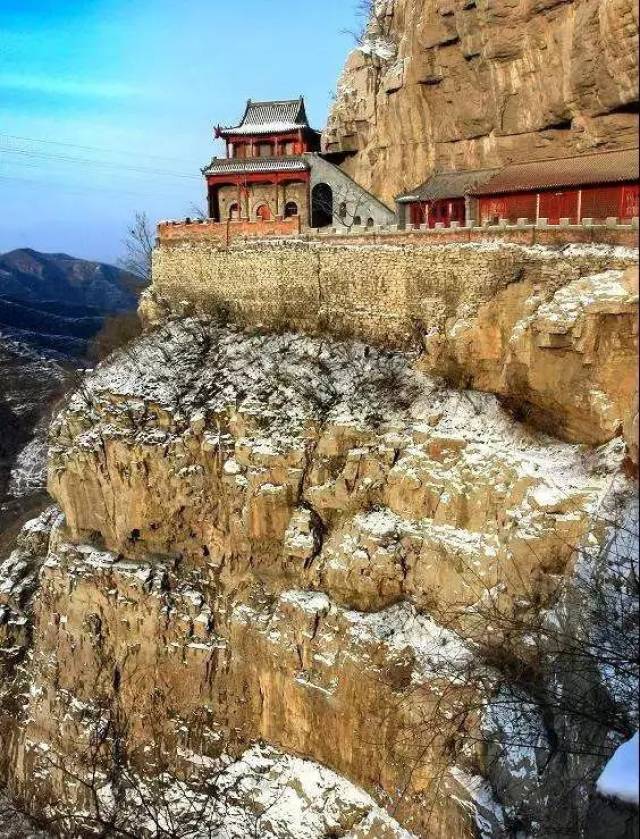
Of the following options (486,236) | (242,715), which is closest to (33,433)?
(242,715)

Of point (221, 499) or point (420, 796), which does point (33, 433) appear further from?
point (420, 796)

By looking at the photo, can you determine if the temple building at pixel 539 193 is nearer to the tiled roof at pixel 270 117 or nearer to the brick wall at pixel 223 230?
the brick wall at pixel 223 230

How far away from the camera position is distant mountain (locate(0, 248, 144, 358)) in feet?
216

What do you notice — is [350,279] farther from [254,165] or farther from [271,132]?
[271,132]

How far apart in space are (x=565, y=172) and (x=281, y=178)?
524 inches

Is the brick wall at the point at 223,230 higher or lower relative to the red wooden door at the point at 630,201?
higher

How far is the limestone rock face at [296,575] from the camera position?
46.5 feet

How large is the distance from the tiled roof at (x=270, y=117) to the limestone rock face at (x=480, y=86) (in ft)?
11.4

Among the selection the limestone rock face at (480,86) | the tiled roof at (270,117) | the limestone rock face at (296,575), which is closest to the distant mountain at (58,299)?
the tiled roof at (270,117)

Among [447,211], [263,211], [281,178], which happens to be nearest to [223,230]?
[263,211]

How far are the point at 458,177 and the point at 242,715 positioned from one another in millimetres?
18957

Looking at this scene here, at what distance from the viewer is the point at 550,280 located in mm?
16797

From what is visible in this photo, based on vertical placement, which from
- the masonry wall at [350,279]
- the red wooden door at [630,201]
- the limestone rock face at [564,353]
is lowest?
the limestone rock face at [564,353]

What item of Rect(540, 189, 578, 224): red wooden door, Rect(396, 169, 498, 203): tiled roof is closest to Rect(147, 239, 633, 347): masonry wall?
Rect(540, 189, 578, 224): red wooden door
